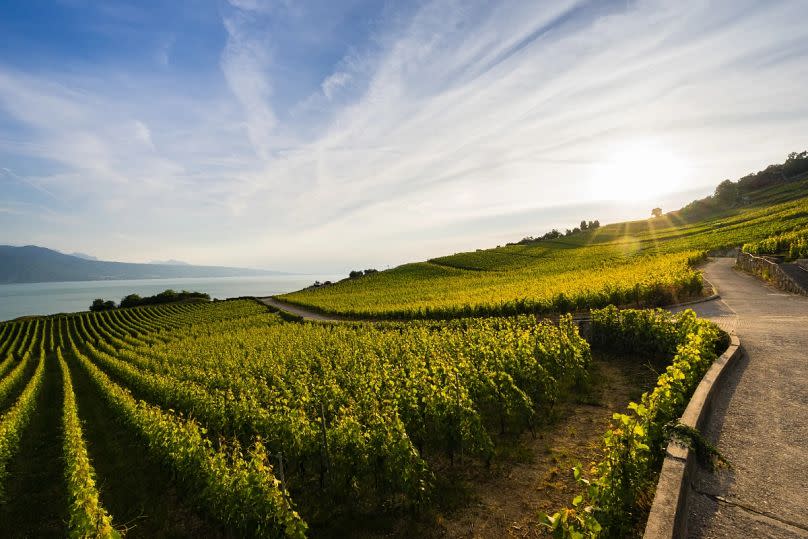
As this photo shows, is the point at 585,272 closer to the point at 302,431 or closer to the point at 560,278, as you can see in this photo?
the point at 560,278

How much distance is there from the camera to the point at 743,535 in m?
5.02

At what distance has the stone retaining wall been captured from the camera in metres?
22.9

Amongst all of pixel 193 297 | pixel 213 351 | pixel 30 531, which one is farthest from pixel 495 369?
pixel 193 297

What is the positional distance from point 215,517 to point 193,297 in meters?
120

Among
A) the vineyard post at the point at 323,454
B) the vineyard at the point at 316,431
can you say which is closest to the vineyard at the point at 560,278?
the vineyard at the point at 316,431

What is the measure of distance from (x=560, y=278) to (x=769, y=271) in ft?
64.5

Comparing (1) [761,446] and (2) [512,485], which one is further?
(2) [512,485]

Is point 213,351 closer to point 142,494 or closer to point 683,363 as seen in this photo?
point 142,494

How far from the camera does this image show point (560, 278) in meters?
45.8

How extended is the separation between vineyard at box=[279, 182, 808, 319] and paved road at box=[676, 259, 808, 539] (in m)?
12.4

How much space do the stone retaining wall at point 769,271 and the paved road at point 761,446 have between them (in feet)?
37.9

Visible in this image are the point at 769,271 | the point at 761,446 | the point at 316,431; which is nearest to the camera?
the point at 761,446

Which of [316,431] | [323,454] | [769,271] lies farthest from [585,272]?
[323,454]

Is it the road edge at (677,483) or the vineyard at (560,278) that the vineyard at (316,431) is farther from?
the vineyard at (560,278)
